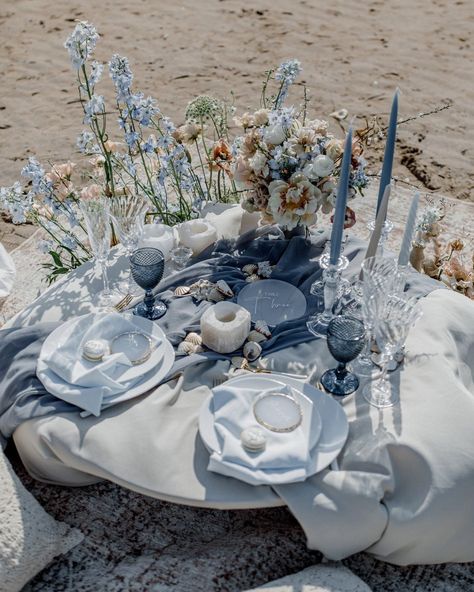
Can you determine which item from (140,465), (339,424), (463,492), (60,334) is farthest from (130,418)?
(463,492)

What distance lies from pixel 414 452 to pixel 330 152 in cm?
99

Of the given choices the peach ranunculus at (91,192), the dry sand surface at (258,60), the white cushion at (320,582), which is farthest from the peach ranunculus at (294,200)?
the dry sand surface at (258,60)

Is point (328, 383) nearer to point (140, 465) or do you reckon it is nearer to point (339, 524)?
point (339, 524)

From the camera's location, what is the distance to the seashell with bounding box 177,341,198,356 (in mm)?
2143

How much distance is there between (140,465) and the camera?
6.06 feet

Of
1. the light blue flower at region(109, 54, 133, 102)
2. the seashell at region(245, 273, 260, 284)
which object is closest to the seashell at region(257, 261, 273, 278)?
the seashell at region(245, 273, 260, 284)

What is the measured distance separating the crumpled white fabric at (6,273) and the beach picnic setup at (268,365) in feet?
2.31

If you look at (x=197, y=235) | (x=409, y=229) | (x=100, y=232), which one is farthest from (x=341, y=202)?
(x=100, y=232)

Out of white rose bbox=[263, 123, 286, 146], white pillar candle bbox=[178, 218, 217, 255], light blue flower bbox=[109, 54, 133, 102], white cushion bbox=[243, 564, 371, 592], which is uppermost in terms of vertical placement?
light blue flower bbox=[109, 54, 133, 102]

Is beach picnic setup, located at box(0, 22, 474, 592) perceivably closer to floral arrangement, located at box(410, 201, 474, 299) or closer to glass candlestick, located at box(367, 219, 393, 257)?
glass candlestick, located at box(367, 219, 393, 257)

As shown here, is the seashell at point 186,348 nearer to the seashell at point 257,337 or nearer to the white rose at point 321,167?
the seashell at point 257,337

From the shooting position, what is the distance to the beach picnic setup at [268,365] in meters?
1.81

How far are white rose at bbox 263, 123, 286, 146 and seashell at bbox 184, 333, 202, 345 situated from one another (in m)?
0.68

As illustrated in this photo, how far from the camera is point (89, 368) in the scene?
6.63ft
